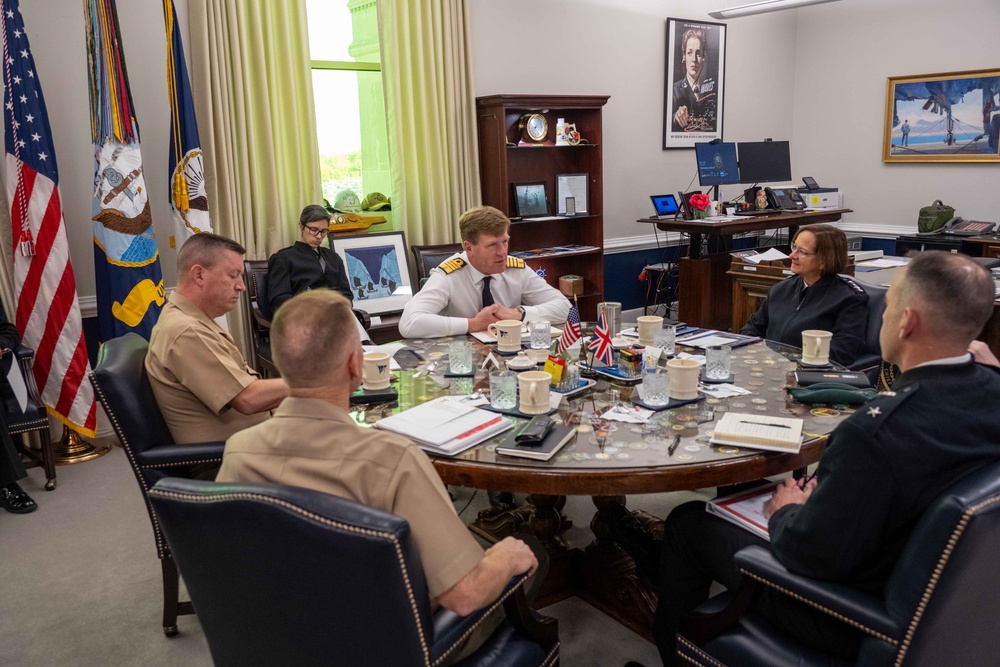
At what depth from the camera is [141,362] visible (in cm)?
234

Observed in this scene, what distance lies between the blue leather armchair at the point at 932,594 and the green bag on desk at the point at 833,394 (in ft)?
2.33

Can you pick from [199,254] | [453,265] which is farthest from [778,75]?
[199,254]

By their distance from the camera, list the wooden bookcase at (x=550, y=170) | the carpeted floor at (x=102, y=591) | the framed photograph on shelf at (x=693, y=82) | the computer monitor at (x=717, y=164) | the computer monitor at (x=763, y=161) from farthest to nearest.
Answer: the framed photograph on shelf at (x=693, y=82), the computer monitor at (x=763, y=161), the computer monitor at (x=717, y=164), the wooden bookcase at (x=550, y=170), the carpeted floor at (x=102, y=591)

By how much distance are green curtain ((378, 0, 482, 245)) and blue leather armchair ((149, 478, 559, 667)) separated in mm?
4121

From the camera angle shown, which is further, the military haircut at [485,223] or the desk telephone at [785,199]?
the desk telephone at [785,199]

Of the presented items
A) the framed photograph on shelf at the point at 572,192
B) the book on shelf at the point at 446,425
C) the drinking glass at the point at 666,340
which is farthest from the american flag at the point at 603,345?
the framed photograph on shelf at the point at 572,192

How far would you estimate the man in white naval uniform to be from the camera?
3283 mm

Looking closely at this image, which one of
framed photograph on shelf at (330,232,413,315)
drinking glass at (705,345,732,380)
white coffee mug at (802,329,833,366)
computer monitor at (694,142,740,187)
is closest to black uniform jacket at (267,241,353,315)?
framed photograph on shelf at (330,232,413,315)

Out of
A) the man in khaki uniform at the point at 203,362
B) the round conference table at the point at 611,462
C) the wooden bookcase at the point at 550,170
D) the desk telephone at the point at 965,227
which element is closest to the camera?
the round conference table at the point at 611,462

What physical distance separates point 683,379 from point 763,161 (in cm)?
501

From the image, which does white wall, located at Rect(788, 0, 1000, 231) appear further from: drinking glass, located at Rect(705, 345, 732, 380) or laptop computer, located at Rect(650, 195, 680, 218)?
drinking glass, located at Rect(705, 345, 732, 380)

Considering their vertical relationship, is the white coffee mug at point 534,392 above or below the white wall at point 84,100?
below

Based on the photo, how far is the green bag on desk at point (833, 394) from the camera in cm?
212

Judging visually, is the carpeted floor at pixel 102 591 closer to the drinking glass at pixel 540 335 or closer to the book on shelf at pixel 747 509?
the book on shelf at pixel 747 509
